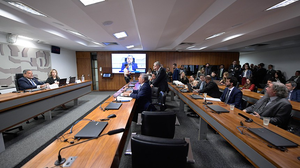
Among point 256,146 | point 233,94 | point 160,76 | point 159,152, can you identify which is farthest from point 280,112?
point 160,76

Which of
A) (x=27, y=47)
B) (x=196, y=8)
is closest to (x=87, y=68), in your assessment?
(x=27, y=47)

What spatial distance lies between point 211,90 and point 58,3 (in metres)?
3.95

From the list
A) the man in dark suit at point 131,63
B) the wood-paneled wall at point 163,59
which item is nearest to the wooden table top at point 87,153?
the man in dark suit at point 131,63

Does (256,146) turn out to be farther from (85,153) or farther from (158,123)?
(85,153)

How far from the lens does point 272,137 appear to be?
1233 millimetres

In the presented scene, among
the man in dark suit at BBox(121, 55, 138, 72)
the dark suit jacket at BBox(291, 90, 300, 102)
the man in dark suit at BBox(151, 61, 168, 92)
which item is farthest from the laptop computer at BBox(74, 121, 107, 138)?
the man in dark suit at BBox(121, 55, 138, 72)

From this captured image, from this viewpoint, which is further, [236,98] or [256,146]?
[236,98]

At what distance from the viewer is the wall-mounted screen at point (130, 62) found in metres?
7.87

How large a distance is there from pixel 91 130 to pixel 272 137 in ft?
6.11

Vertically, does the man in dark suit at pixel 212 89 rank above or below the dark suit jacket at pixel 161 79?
below

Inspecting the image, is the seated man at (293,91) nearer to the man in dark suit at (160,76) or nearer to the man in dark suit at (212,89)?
the man in dark suit at (212,89)

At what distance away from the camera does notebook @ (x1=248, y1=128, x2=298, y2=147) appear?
112 cm

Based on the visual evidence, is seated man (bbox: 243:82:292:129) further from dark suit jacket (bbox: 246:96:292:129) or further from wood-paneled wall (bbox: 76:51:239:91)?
wood-paneled wall (bbox: 76:51:239:91)

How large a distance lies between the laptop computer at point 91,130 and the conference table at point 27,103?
6.64 ft
